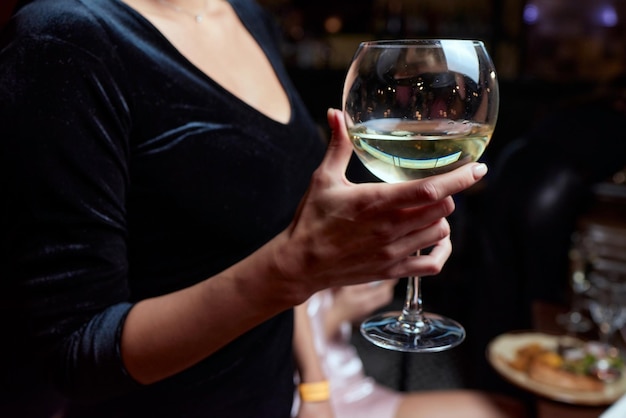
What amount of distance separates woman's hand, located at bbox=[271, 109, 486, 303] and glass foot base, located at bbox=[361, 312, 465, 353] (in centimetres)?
6

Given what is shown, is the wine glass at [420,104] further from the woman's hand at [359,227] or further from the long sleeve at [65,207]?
the long sleeve at [65,207]

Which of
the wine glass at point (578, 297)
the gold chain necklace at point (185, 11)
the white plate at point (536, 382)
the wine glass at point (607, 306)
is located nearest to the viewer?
the gold chain necklace at point (185, 11)

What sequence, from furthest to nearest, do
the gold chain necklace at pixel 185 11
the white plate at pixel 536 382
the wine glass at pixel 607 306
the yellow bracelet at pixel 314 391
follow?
the wine glass at pixel 607 306
the white plate at pixel 536 382
the yellow bracelet at pixel 314 391
the gold chain necklace at pixel 185 11

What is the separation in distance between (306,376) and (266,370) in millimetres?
207

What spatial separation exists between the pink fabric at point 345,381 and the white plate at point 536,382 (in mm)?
313

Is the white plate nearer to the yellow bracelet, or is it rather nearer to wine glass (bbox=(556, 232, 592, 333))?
wine glass (bbox=(556, 232, 592, 333))

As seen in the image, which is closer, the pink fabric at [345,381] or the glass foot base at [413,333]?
the glass foot base at [413,333]

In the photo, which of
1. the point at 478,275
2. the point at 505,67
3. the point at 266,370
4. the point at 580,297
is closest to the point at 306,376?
the point at 266,370

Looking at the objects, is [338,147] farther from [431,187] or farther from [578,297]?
[578,297]

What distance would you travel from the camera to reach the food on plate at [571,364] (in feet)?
5.19

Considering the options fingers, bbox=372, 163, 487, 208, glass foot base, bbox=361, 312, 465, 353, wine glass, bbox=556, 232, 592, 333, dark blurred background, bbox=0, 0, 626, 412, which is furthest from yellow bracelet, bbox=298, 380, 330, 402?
wine glass, bbox=556, 232, 592, 333

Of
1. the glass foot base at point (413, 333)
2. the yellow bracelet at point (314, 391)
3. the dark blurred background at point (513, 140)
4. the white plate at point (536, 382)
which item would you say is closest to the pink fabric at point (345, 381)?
the white plate at point (536, 382)

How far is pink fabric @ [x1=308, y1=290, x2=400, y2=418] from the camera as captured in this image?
74.5 inches

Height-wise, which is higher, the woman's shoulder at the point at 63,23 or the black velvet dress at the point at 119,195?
the woman's shoulder at the point at 63,23
